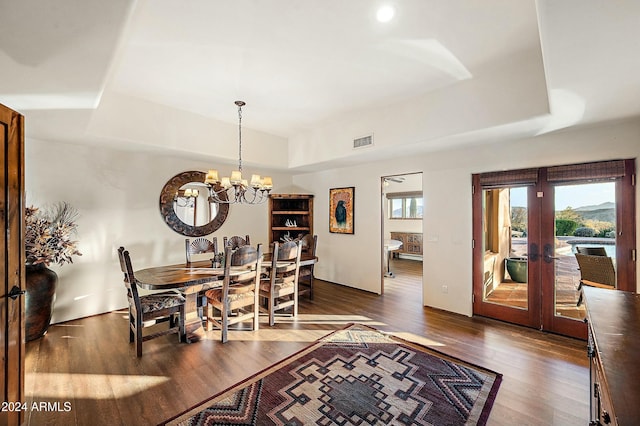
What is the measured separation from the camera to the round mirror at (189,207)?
4543mm

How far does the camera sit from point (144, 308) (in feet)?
9.18

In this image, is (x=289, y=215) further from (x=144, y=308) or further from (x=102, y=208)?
(x=144, y=308)

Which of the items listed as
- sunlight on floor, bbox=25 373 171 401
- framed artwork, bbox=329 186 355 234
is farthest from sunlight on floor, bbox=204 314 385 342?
framed artwork, bbox=329 186 355 234

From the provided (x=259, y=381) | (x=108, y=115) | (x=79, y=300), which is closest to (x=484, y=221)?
(x=259, y=381)

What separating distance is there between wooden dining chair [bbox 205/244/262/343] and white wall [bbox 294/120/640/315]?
249 centimetres

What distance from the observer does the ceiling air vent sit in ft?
13.3

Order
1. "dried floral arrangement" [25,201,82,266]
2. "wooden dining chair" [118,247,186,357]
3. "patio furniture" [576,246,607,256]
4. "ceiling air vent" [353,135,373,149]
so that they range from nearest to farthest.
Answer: "wooden dining chair" [118,247,186,357], "patio furniture" [576,246,607,256], "dried floral arrangement" [25,201,82,266], "ceiling air vent" [353,135,373,149]

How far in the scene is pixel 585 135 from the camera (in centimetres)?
299

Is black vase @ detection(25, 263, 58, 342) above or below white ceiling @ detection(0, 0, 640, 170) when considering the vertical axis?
below

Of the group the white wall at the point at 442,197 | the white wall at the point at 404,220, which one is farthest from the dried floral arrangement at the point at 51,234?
the white wall at the point at 404,220

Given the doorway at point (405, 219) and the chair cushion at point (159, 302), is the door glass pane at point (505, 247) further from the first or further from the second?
the chair cushion at point (159, 302)

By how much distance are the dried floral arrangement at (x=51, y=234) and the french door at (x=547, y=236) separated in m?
5.45

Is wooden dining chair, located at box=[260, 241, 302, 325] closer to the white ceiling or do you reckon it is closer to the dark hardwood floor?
the dark hardwood floor

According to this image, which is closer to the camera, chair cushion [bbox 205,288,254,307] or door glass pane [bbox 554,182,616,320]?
door glass pane [bbox 554,182,616,320]
